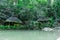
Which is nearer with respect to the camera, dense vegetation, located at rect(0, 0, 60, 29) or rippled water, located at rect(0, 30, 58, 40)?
rippled water, located at rect(0, 30, 58, 40)

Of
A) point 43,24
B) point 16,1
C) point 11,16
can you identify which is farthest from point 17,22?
point 16,1

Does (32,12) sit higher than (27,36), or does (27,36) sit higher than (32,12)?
(32,12)

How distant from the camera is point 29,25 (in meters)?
22.6

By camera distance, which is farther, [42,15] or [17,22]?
[42,15]

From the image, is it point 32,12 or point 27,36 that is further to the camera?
point 32,12

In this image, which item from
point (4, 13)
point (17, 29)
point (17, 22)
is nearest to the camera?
point (17, 29)

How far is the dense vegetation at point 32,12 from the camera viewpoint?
23.8 m

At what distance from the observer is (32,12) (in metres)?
25.5

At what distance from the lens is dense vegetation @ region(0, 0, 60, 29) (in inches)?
936

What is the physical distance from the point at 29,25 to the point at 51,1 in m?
8.40

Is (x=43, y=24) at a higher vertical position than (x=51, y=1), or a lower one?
lower

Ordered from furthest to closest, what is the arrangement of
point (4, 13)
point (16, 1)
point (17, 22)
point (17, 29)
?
point (16, 1) < point (4, 13) < point (17, 22) < point (17, 29)

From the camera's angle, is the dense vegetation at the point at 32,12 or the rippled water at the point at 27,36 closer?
the rippled water at the point at 27,36

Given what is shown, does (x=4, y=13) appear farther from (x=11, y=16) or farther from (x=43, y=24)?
(x=43, y=24)
